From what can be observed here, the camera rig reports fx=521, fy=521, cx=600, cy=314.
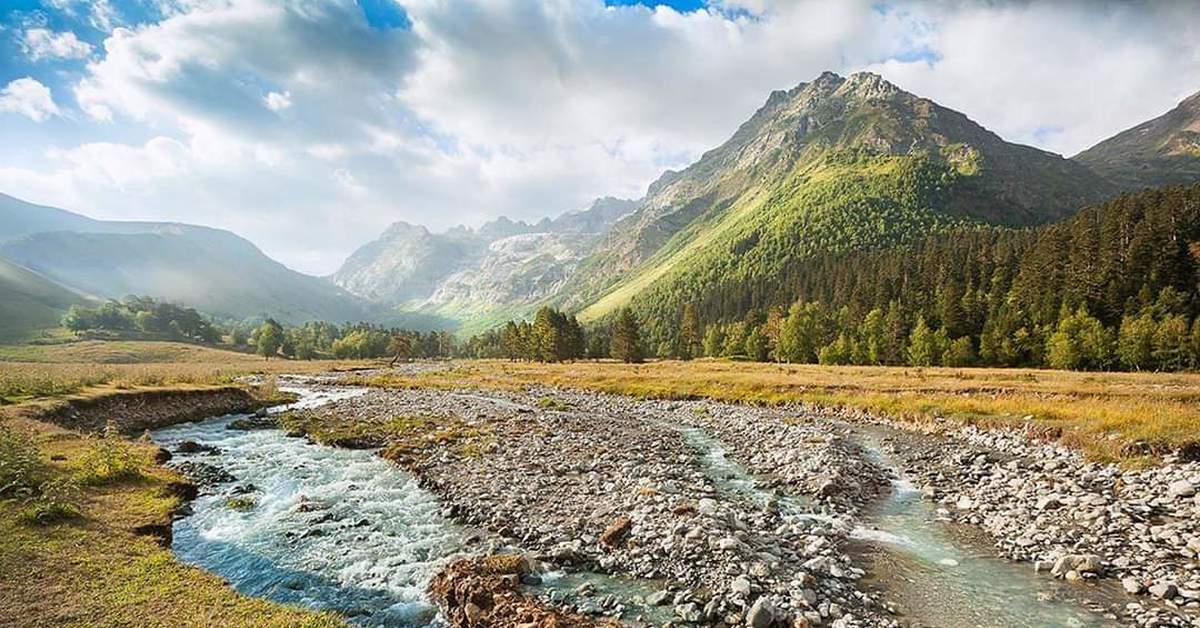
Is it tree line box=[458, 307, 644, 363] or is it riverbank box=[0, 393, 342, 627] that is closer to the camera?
riverbank box=[0, 393, 342, 627]

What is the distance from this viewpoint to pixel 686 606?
516 inches

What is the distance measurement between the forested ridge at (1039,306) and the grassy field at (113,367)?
10186 cm

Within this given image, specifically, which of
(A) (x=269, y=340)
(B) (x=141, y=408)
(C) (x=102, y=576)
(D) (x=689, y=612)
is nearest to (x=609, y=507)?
(D) (x=689, y=612)

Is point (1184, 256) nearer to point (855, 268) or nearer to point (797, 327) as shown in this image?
point (797, 327)

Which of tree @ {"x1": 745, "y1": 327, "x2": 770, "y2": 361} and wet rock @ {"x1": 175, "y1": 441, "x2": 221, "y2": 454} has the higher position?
tree @ {"x1": 745, "y1": 327, "x2": 770, "y2": 361}

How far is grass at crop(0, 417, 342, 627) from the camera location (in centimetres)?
1128

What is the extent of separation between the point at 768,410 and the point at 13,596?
A: 158 ft

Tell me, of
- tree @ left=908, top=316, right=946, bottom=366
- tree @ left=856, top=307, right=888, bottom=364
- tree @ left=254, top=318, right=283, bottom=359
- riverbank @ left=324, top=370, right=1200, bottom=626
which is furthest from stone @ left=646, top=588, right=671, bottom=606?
tree @ left=254, top=318, right=283, bottom=359

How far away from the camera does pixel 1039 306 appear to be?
89.9 m

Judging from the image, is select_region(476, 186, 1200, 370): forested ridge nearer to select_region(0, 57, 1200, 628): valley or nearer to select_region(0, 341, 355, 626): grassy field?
select_region(0, 57, 1200, 628): valley

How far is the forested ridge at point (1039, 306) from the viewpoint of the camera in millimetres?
74125

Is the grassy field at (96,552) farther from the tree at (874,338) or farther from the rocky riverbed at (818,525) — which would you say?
the tree at (874,338)

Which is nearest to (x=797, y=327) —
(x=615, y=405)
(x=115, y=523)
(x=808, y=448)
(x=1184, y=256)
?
(x=1184, y=256)

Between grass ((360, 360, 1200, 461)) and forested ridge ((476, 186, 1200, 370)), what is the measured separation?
13372 mm
